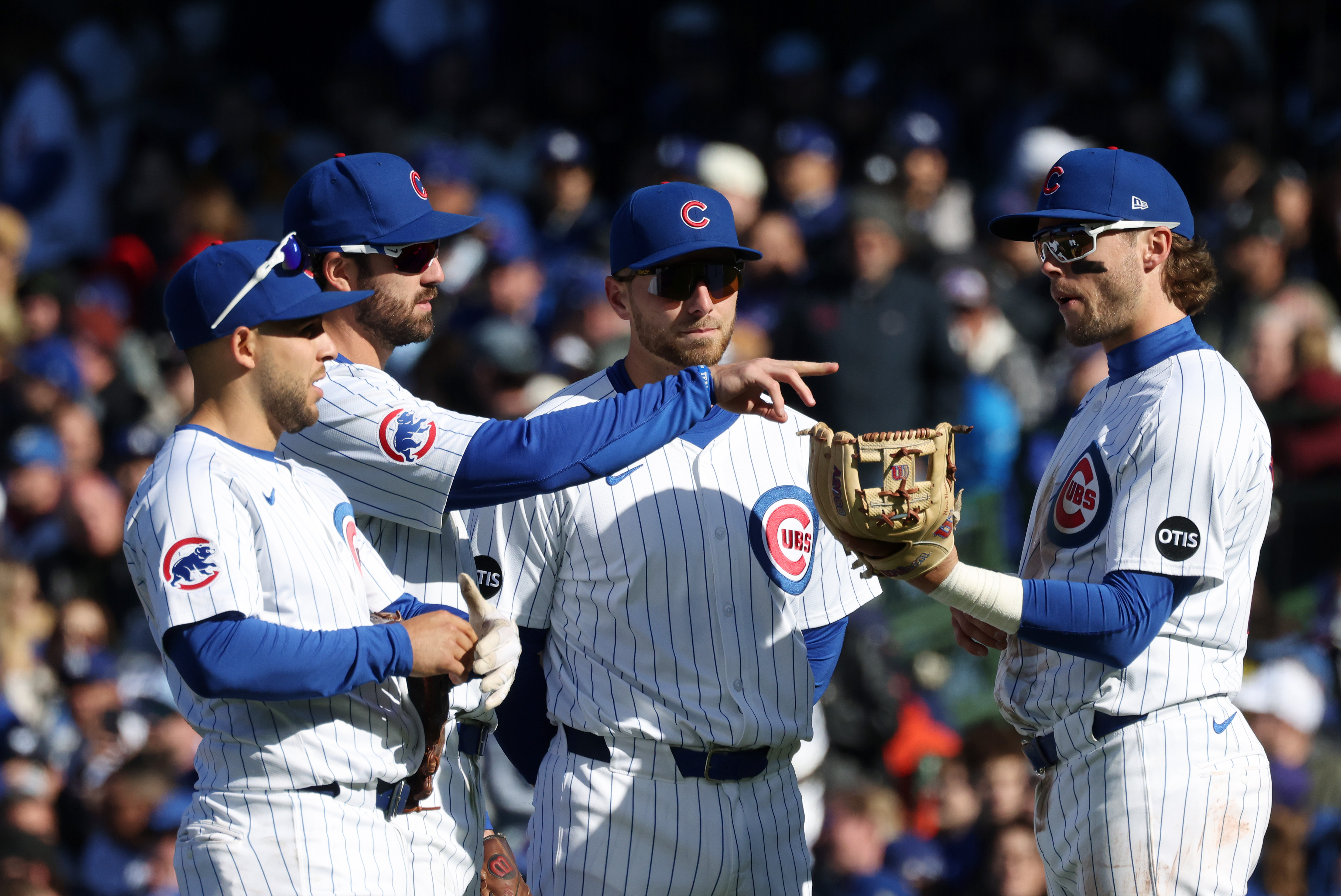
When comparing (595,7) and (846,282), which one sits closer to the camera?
(846,282)

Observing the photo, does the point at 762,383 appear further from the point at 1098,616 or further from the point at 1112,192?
the point at 1112,192

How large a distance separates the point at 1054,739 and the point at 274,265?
1857mm

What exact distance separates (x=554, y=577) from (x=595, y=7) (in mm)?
7320

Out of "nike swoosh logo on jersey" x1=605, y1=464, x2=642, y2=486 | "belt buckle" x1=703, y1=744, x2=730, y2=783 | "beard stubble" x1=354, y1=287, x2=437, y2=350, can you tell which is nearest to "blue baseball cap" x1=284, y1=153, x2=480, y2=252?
"beard stubble" x1=354, y1=287, x2=437, y2=350

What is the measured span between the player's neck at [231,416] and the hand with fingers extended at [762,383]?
896 millimetres

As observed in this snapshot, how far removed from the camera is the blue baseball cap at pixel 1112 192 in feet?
10.7

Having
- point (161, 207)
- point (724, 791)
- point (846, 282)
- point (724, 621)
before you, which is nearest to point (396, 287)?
point (724, 621)

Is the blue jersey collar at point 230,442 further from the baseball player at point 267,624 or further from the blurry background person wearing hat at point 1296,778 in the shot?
the blurry background person wearing hat at point 1296,778

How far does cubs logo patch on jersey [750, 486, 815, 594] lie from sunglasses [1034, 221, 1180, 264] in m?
0.76

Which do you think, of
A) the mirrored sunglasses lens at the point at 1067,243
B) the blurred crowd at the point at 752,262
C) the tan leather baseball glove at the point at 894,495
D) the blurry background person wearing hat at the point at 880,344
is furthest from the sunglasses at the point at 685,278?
the blurry background person wearing hat at the point at 880,344

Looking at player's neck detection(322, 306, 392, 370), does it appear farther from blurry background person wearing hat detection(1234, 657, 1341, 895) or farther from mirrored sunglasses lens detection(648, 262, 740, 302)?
blurry background person wearing hat detection(1234, 657, 1341, 895)

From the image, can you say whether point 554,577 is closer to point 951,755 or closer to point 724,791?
point 724,791

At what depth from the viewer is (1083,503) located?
3.18 m

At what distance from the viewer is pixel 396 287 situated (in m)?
3.27
